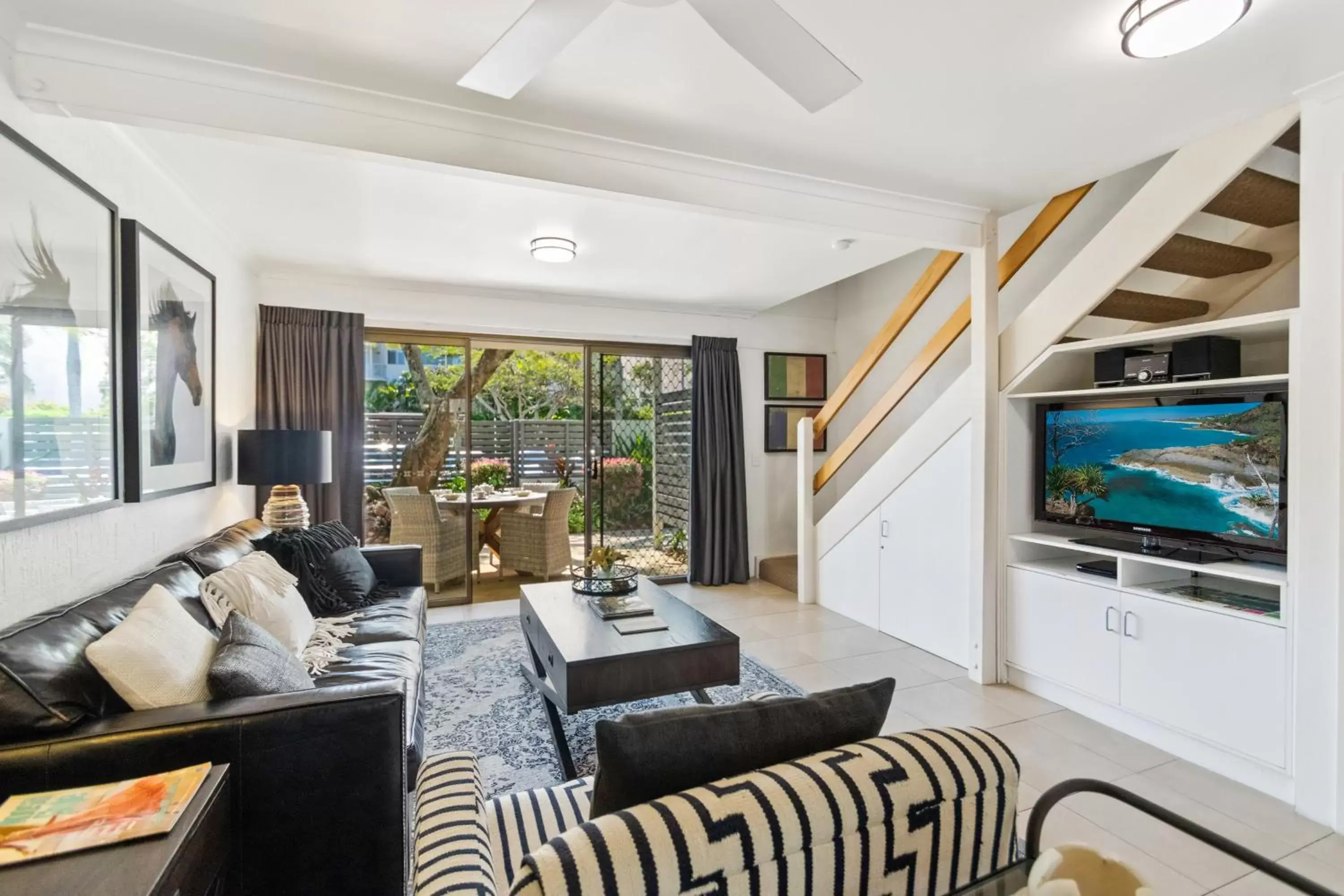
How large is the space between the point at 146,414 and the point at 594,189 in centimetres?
189

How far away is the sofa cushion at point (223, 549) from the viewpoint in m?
2.44

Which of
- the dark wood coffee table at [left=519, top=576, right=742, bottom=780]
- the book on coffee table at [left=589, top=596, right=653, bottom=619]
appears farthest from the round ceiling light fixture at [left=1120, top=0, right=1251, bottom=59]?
the book on coffee table at [left=589, top=596, right=653, bottom=619]

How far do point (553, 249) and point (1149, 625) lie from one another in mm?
3282

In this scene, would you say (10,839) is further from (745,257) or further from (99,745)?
(745,257)

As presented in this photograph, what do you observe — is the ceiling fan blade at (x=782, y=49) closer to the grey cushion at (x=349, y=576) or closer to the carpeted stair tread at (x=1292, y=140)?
the carpeted stair tread at (x=1292, y=140)

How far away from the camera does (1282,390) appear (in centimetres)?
229

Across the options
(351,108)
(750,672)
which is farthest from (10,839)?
(750,672)

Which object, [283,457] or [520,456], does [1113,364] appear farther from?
[520,456]

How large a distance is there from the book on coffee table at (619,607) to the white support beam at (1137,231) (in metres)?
2.15

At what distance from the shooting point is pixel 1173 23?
5.27 ft

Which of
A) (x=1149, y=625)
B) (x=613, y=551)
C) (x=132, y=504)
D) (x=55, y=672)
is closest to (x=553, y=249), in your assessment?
(x=613, y=551)

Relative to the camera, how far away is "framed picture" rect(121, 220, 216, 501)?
7.39ft

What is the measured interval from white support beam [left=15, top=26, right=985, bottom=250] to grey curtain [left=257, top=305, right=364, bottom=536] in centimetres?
257

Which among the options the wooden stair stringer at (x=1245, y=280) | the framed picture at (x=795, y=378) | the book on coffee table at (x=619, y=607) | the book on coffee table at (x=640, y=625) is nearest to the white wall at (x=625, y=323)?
the framed picture at (x=795, y=378)
